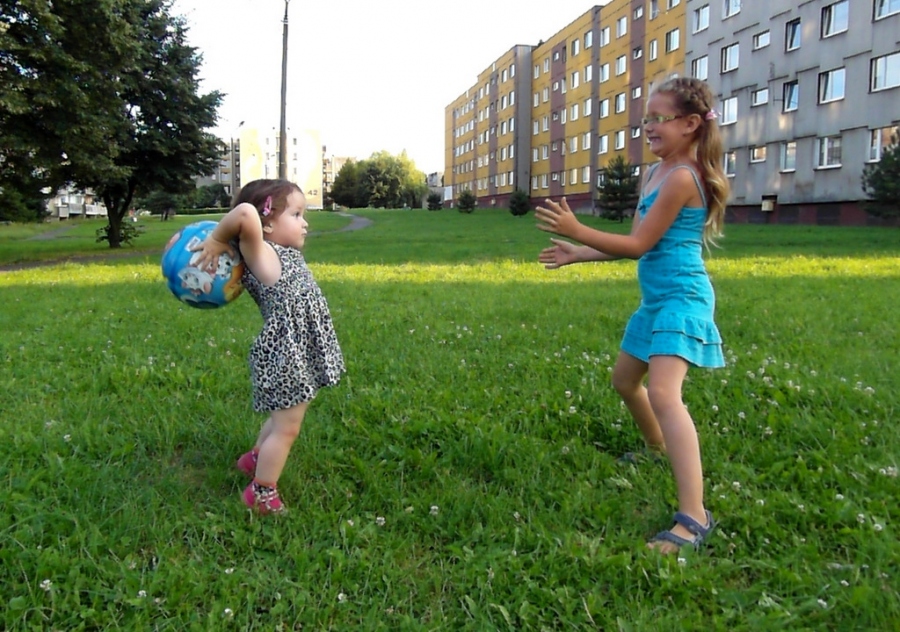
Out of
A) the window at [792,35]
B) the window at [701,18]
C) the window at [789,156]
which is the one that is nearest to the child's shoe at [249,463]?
the window at [789,156]

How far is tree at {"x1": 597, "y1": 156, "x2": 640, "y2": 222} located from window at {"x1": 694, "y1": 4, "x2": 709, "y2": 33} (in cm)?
1274

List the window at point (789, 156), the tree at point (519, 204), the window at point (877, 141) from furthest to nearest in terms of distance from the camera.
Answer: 1. the tree at point (519, 204)
2. the window at point (789, 156)
3. the window at point (877, 141)

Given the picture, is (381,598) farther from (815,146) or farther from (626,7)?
(626,7)

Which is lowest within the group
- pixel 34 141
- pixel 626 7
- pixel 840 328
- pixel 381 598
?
pixel 381 598

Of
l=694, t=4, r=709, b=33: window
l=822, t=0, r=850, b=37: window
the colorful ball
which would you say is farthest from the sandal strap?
l=694, t=4, r=709, b=33: window

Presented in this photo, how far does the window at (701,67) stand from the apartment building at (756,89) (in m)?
0.11

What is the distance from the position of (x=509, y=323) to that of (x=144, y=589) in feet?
16.9

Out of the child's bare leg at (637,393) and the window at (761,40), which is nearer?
A: the child's bare leg at (637,393)

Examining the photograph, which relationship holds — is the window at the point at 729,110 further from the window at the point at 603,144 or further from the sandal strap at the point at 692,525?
the sandal strap at the point at 692,525

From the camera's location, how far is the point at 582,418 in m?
4.27

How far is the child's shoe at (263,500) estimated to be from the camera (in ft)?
10.4

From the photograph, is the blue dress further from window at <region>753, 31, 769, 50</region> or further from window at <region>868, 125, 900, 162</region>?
window at <region>753, 31, 769, 50</region>

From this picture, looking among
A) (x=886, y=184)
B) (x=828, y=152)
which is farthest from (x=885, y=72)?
(x=886, y=184)

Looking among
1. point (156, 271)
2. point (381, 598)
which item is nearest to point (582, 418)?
point (381, 598)
